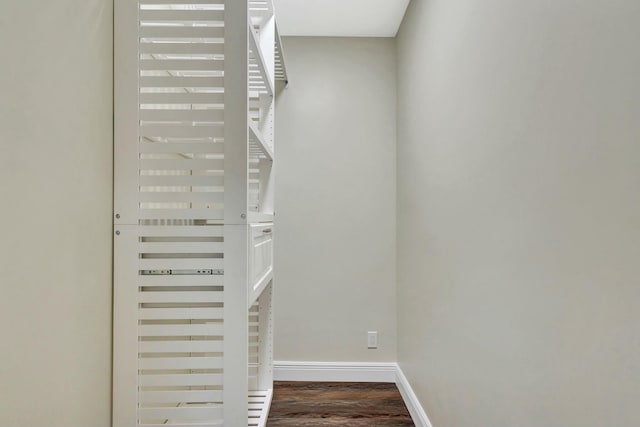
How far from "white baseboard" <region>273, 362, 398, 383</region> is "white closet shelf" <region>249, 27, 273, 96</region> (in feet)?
6.15

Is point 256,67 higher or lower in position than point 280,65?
lower

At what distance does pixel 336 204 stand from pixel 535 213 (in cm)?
195

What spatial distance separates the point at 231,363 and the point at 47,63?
3.06ft

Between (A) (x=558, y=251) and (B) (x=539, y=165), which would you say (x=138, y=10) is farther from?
(A) (x=558, y=251)

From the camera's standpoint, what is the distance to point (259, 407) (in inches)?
88.1

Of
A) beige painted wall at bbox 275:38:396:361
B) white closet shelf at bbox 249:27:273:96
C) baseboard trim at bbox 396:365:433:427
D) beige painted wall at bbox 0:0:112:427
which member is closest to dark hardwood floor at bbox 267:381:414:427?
baseboard trim at bbox 396:365:433:427

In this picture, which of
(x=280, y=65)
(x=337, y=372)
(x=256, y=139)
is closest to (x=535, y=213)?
(x=256, y=139)

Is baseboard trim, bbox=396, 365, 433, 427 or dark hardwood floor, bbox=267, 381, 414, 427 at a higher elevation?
baseboard trim, bbox=396, 365, 433, 427

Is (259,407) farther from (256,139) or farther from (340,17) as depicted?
(340,17)

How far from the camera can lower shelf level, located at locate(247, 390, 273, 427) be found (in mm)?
2044

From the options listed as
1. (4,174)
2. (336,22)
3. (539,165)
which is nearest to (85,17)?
(4,174)

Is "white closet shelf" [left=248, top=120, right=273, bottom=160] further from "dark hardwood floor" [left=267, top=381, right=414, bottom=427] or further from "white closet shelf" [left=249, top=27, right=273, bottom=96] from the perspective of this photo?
"dark hardwood floor" [left=267, top=381, right=414, bottom=427]

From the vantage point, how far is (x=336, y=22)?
2.72 meters

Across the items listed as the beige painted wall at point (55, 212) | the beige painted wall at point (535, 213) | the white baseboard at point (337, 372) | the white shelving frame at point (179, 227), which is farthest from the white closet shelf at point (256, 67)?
the white baseboard at point (337, 372)
